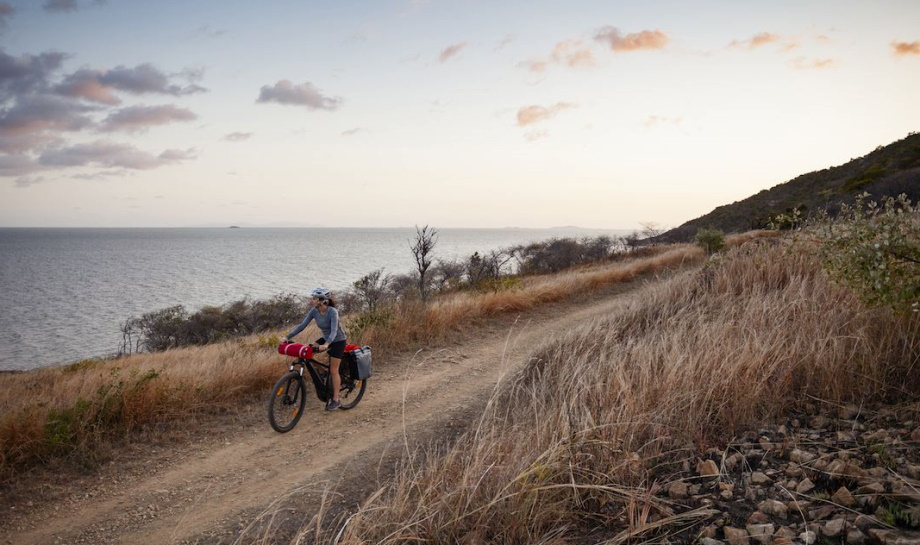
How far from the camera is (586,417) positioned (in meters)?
4.32

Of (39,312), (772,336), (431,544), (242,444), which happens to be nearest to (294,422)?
(242,444)

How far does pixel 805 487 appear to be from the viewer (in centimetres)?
305

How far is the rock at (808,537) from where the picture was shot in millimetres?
2477

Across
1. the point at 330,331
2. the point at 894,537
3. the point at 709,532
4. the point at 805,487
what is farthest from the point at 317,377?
Answer: the point at 894,537

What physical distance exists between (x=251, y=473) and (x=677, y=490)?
5007 mm

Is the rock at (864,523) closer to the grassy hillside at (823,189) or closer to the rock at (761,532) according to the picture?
the rock at (761,532)

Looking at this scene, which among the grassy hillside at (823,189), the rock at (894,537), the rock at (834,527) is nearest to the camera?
the rock at (894,537)

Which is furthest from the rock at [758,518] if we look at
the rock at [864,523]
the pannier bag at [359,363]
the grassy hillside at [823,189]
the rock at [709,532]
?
the grassy hillside at [823,189]

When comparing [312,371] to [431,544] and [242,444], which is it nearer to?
[242,444]

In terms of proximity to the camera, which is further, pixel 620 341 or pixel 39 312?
pixel 39 312

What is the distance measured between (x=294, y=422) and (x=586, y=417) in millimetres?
4767

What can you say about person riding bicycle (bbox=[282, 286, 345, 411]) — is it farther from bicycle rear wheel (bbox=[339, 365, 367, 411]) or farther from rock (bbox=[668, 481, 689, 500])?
rock (bbox=[668, 481, 689, 500])

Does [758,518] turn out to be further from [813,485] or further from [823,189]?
[823,189]

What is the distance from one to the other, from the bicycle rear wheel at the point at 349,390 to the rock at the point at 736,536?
6157mm
